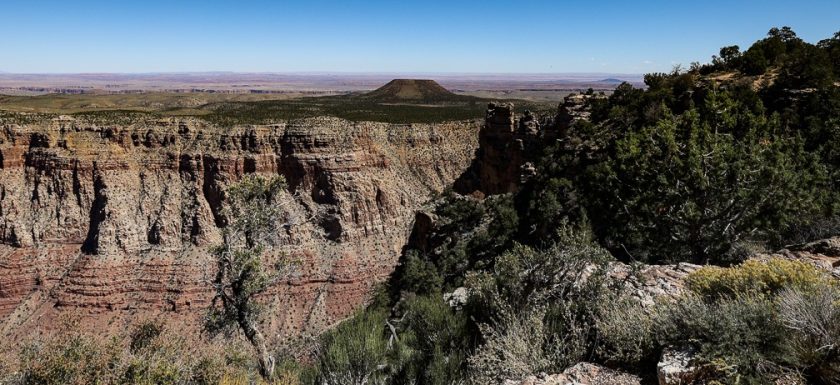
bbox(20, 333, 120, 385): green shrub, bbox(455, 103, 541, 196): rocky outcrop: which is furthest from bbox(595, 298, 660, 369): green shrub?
bbox(455, 103, 541, 196): rocky outcrop

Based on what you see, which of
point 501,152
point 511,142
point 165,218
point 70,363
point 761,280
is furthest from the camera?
point 165,218

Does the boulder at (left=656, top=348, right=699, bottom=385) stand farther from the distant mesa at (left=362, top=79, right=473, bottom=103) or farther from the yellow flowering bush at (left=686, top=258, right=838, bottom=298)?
the distant mesa at (left=362, top=79, right=473, bottom=103)

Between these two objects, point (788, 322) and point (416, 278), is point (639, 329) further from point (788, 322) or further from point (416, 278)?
point (416, 278)

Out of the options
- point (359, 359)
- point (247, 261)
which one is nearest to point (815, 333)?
point (359, 359)

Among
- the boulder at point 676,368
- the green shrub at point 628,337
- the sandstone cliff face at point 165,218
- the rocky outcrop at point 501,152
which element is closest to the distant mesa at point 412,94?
the sandstone cliff face at point 165,218

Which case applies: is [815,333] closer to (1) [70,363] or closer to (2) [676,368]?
(2) [676,368]

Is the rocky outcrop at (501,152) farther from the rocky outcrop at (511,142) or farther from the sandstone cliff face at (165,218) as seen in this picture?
the sandstone cliff face at (165,218)
